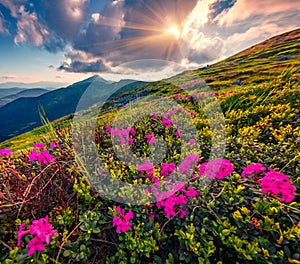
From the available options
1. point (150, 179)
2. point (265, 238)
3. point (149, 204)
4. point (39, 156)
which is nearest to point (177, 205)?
point (149, 204)

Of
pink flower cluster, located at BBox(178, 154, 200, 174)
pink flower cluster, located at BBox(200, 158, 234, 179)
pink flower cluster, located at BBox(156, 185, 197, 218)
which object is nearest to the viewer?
pink flower cluster, located at BBox(156, 185, 197, 218)

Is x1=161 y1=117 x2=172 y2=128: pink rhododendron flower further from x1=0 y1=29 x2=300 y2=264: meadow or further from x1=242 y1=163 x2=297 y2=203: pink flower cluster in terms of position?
x1=242 y1=163 x2=297 y2=203: pink flower cluster

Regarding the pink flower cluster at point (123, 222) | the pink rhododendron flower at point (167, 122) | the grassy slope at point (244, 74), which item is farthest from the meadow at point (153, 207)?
the grassy slope at point (244, 74)

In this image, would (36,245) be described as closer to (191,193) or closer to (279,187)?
(191,193)

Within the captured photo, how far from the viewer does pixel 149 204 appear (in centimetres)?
253

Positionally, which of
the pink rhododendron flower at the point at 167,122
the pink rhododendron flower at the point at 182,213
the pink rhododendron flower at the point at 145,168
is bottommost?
the pink rhododendron flower at the point at 182,213

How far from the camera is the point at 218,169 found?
266 centimetres

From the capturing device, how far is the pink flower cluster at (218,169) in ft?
8.30

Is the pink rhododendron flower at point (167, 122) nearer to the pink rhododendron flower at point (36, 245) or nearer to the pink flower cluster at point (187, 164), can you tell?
the pink flower cluster at point (187, 164)

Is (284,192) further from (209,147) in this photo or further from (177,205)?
(209,147)

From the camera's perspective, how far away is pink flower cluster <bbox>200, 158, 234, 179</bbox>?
99.6 inches

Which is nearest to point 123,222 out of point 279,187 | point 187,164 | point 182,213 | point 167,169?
point 182,213

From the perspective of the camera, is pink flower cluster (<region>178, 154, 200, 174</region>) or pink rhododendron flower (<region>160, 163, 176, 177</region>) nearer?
pink rhododendron flower (<region>160, 163, 176, 177</region>)

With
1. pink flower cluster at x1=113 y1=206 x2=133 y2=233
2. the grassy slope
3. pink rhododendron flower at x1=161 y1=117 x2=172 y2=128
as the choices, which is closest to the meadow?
pink flower cluster at x1=113 y1=206 x2=133 y2=233
